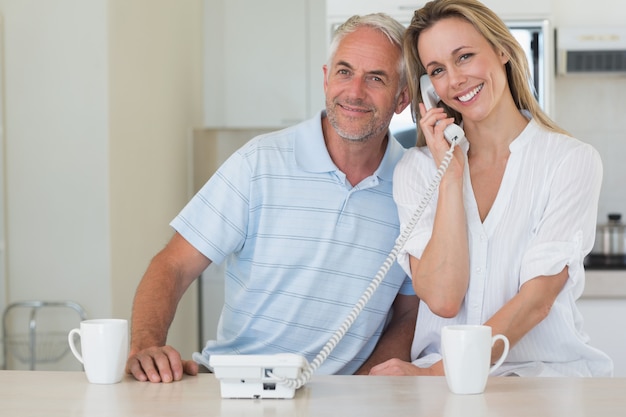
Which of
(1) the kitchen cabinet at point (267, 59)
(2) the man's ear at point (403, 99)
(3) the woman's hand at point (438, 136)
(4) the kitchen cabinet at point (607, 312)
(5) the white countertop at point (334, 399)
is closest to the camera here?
(5) the white countertop at point (334, 399)

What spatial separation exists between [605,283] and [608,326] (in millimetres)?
171

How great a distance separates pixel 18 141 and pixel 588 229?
2.50 meters

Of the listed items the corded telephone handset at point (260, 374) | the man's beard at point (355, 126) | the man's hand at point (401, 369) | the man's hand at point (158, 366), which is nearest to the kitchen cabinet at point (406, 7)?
the man's beard at point (355, 126)

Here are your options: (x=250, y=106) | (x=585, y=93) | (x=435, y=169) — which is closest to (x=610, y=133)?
(x=585, y=93)

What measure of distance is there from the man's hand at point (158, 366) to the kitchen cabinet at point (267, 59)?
342cm

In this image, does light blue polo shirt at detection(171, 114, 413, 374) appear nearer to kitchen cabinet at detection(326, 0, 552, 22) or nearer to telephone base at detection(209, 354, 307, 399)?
telephone base at detection(209, 354, 307, 399)

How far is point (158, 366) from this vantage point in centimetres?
148

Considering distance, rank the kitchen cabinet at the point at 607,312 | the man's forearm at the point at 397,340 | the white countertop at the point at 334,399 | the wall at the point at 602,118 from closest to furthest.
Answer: the white countertop at the point at 334,399
the man's forearm at the point at 397,340
the kitchen cabinet at the point at 607,312
the wall at the point at 602,118

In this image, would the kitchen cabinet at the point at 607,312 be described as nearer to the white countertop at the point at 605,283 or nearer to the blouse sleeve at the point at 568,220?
the white countertop at the point at 605,283

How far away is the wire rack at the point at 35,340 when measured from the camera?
11.7ft

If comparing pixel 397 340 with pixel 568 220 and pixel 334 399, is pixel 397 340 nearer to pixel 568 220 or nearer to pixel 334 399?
pixel 568 220

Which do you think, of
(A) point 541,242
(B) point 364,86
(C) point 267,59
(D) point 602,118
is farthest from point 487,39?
(C) point 267,59

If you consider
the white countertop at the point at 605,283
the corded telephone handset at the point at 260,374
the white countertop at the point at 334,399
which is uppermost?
the corded telephone handset at the point at 260,374

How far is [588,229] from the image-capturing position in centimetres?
186
